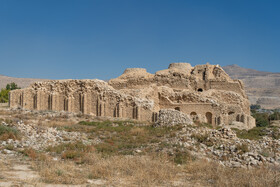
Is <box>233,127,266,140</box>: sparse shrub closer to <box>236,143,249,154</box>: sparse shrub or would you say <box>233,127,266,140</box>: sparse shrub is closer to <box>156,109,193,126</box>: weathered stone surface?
<box>156,109,193,126</box>: weathered stone surface

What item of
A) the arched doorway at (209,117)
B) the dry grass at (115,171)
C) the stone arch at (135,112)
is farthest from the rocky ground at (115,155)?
the arched doorway at (209,117)

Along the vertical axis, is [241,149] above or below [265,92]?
below

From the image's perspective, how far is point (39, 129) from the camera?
477 inches

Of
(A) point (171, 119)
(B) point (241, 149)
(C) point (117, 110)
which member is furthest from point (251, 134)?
(C) point (117, 110)

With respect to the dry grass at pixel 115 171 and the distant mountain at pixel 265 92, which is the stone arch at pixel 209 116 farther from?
the distant mountain at pixel 265 92

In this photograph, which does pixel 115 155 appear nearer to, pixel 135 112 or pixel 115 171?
pixel 115 171

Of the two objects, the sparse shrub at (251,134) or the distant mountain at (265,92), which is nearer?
the sparse shrub at (251,134)

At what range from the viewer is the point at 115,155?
8922 mm

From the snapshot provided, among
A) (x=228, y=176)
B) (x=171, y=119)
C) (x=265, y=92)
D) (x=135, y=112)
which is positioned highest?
(x=265, y=92)

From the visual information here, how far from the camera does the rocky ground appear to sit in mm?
6435

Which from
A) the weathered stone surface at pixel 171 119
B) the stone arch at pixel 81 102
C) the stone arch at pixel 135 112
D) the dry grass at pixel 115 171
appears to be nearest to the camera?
the dry grass at pixel 115 171

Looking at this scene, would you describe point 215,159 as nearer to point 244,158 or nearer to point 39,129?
point 244,158

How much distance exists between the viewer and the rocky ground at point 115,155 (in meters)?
6.43

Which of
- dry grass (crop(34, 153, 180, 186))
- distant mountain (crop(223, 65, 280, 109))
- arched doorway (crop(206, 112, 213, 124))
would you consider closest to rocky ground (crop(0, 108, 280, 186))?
dry grass (crop(34, 153, 180, 186))
